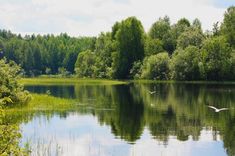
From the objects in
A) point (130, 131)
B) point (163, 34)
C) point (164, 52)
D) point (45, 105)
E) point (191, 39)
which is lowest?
point (130, 131)

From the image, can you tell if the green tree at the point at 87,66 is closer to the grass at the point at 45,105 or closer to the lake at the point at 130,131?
the grass at the point at 45,105

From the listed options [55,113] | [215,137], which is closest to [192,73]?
[55,113]

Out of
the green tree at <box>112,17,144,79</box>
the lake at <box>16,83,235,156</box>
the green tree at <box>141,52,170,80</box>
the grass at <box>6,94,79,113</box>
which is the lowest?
the lake at <box>16,83,235,156</box>

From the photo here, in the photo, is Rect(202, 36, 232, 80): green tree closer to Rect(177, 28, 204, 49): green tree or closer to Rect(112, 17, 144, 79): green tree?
Rect(177, 28, 204, 49): green tree

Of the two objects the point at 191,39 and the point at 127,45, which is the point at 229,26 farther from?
the point at 127,45

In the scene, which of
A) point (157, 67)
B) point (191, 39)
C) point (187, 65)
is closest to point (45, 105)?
point (187, 65)

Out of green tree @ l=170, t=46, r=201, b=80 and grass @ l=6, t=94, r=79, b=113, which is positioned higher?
green tree @ l=170, t=46, r=201, b=80

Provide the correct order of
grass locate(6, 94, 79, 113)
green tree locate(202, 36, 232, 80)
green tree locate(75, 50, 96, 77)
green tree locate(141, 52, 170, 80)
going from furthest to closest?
green tree locate(75, 50, 96, 77) < green tree locate(141, 52, 170, 80) < green tree locate(202, 36, 232, 80) < grass locate(6, 94, 79, 113)

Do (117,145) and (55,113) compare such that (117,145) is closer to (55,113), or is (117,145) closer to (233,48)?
(55,113)

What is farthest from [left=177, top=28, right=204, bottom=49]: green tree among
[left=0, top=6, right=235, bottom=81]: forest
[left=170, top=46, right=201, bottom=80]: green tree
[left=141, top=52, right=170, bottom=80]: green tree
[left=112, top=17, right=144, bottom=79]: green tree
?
[left=112, top=17, right=144, bottom=79]: green tree

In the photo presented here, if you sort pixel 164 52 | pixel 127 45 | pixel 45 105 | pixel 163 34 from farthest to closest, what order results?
1. pixel 163 34
2. pixel 127 45
3. pixel 164 52
4. pixel 45 105

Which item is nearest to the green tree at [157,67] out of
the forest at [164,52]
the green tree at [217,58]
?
the forest at [164,52]

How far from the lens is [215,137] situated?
34.5m

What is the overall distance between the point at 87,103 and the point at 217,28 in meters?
102
